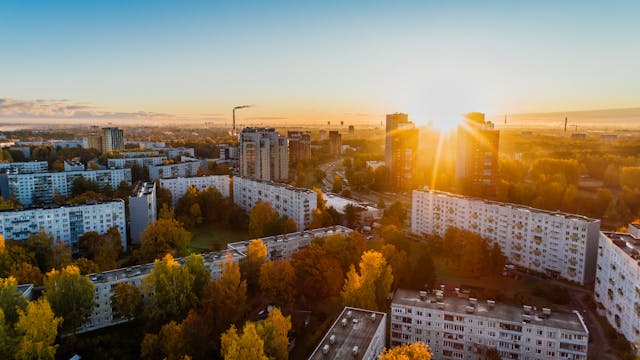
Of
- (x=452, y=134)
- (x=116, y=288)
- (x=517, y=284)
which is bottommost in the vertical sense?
(x=517, y=284)

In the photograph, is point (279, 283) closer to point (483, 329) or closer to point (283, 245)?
point (283, 245)

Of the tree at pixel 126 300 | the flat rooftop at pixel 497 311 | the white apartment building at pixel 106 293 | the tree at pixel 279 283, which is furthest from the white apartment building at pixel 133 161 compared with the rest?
the flat rooftop at pixel 497 311

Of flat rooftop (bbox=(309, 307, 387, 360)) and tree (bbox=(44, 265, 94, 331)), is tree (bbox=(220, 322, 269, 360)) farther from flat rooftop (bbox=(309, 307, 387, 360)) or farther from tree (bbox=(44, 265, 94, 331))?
tree (bbox=(44, 265, 94, 331))

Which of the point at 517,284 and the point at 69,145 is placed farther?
the point at 69,145

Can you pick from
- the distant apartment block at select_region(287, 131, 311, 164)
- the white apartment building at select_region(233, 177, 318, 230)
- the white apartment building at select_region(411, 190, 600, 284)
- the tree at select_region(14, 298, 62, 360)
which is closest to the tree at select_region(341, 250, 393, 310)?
the tree at select_region(14, 298, 62, 360)

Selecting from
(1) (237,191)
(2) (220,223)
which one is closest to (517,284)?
(2) (220,223)

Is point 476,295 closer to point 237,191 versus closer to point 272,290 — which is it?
point 272,290

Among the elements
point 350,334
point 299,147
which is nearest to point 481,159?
point 350,334
